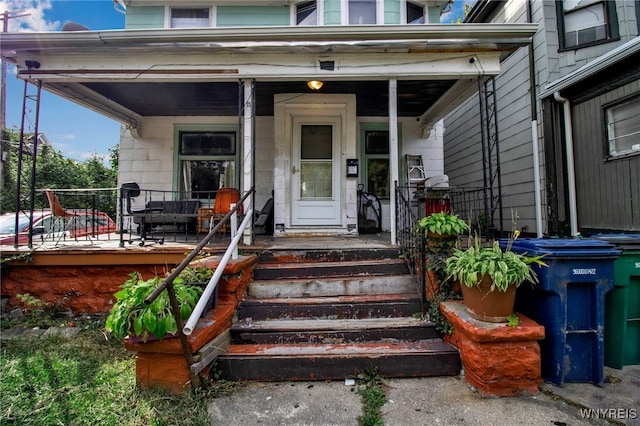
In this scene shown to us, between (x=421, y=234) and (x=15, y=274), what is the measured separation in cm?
466

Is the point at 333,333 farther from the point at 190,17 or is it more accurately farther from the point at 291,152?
the point at 190,17

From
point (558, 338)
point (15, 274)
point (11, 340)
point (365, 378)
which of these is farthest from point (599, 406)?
point (15, 274)

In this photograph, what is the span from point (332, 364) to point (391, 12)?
6099mm

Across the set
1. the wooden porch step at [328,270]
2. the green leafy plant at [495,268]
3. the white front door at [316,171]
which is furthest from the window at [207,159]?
the green leafy plant at [495,268]

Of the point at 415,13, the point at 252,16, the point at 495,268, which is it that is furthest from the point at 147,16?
the point at 495,268

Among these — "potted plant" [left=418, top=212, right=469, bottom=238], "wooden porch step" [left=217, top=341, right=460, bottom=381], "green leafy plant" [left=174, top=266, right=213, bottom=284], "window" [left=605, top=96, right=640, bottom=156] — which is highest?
"window" [left=605, top=96, right=640, bottom=156]

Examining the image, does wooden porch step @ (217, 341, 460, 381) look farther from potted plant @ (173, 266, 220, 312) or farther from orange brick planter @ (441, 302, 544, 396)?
potted plant @ (173, 266, 220, 312)

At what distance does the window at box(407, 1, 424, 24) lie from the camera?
5.99m

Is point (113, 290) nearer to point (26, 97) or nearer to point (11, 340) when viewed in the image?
point (11, 340)

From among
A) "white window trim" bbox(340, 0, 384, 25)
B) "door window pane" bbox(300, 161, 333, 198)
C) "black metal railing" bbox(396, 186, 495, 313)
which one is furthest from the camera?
"white window trim" bbox(340, 0, 384, 25)

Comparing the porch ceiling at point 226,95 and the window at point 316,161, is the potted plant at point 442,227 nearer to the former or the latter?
the window at point 316,161

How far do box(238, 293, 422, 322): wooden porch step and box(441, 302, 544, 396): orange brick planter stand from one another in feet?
2.48

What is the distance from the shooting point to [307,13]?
599 centimetres

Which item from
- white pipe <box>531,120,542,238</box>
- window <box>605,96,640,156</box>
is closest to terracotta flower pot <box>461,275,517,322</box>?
window <box>605,96,640,156</box>
